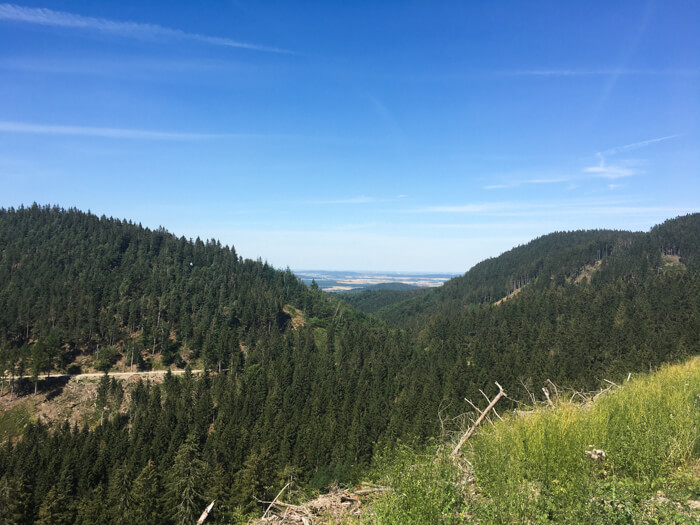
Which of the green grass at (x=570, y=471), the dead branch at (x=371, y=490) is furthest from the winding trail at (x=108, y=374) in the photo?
the green grass at (x=570, y=471)

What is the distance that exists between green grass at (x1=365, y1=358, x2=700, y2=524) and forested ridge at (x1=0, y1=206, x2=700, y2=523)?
17813mm

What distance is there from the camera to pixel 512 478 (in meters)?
7.30

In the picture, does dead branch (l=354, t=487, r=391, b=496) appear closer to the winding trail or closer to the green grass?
the green grass

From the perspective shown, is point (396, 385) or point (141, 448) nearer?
point (141, 448)

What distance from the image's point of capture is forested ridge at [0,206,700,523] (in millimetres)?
53531

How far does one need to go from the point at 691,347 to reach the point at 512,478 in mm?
95854

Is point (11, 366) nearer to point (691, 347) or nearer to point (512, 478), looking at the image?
point (512, 478)

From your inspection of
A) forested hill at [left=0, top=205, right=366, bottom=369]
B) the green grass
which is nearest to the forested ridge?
forested hill at [left=0, top=205, right=366, bottom=369]

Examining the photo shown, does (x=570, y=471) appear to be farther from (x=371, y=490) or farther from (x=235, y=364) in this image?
(x=235, y=364)

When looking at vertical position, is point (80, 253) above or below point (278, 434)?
above

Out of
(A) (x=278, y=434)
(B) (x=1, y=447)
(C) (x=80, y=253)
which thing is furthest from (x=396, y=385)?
(C) (x=80, y=253)

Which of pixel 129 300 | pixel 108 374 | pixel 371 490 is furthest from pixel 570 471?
pixel 129 300

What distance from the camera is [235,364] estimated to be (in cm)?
10594

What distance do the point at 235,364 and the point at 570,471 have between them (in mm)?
108981
